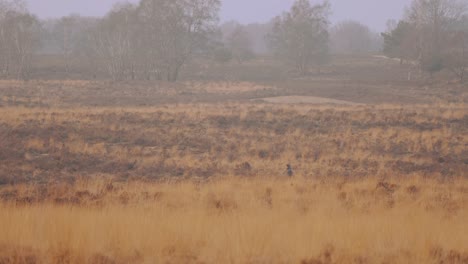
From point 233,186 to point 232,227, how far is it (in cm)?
432

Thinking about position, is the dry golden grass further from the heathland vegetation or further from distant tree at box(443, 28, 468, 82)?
distant tree at box(443, 28, 468, 82)

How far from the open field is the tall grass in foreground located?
0.08ft

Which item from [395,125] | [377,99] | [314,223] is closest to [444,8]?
[377,99]

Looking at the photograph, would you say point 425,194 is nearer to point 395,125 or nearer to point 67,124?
point 395,125

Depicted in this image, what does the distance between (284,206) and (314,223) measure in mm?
1916

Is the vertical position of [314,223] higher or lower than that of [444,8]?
lower

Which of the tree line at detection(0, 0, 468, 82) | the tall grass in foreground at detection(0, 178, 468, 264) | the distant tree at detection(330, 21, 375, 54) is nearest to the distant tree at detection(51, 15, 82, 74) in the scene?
the tree line at detection(0, 0, 468, 82)

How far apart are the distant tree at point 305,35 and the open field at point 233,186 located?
4744 cm

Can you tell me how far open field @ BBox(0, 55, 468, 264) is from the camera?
231 inches

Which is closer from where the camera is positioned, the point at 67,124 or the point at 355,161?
the point at 355,161

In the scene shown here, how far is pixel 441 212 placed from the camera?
8477 mm

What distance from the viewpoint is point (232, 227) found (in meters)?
6.63

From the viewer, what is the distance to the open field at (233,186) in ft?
19.3

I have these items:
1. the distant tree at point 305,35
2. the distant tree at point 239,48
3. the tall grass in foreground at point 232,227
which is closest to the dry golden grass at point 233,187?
the tall grass in foreground at point 232,227
